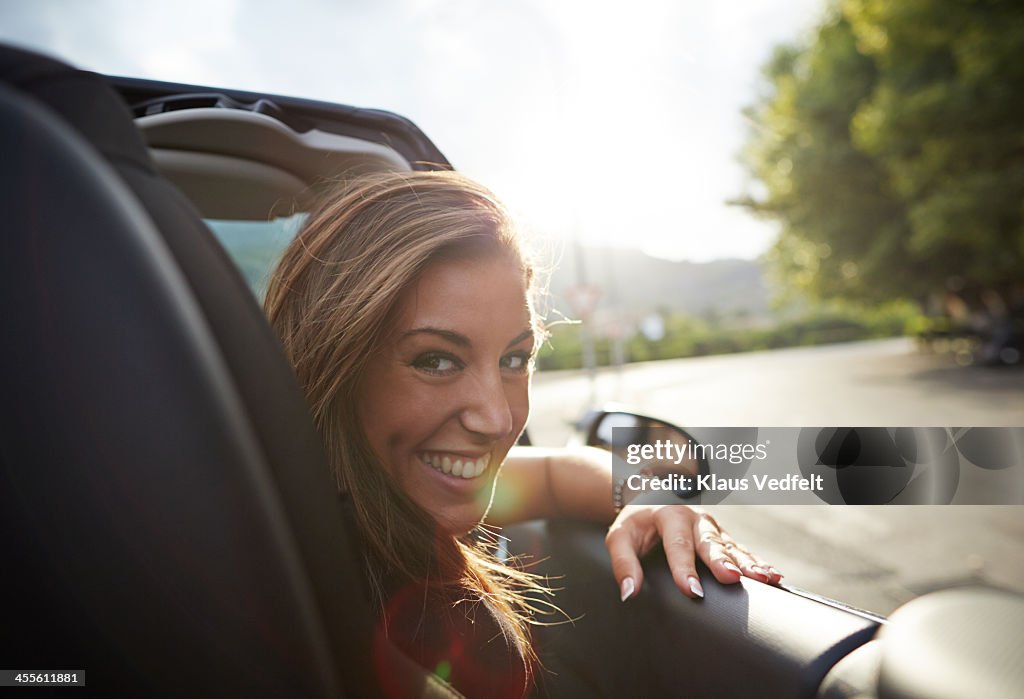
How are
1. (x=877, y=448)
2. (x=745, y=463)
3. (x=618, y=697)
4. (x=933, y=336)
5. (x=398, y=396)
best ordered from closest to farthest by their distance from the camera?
(x=398, y=396), (x=618, y=697), (x=745, y=463), (x=877, y=448), (x=933, y=336)

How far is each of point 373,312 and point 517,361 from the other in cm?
43

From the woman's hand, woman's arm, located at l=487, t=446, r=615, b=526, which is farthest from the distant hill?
the woman's hand

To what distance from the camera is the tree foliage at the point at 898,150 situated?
1395 cm

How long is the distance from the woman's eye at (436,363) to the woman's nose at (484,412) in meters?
0.05

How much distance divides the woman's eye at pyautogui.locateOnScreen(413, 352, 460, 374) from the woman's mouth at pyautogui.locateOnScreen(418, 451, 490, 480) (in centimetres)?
16

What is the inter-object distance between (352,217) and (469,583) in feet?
2.48

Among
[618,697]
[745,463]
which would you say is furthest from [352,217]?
[745,463]

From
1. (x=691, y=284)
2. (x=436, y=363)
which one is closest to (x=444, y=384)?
(x=436, y=363)

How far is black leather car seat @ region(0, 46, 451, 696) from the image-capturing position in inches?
19.0

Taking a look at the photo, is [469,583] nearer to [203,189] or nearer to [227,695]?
[227,695]

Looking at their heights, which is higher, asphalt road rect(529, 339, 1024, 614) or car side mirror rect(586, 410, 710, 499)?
car side mirror rect(586, 410, 710, 499)

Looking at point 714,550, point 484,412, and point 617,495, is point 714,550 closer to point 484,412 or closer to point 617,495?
point 617,495

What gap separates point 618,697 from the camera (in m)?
1.49

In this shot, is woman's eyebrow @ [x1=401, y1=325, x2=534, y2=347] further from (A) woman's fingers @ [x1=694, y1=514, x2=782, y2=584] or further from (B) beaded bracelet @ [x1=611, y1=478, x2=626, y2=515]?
(B) beaded bracelet @ [x1=611, y1=478, x2=626, y2=515]
